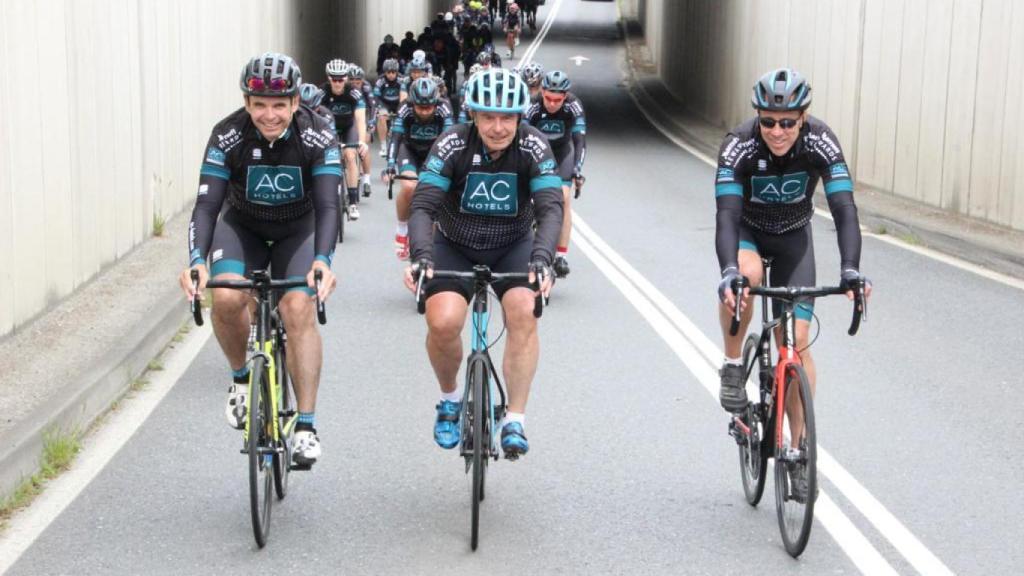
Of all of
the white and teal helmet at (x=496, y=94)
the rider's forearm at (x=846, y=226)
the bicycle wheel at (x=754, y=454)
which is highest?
the white and teal helmet at (x=496, y=94)

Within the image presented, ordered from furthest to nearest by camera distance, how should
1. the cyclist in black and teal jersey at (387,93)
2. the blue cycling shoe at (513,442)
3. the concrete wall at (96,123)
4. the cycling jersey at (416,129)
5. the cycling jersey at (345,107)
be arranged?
the cyclist in black and teal jersey at (387,93) → the cycling jersey at (345,107) → the cycling jersey at (416,129) → the concrete wall at (96,123) → the blue cycling shoe at (513,442)

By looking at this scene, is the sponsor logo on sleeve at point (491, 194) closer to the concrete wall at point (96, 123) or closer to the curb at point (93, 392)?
the curb at point (93, 392)

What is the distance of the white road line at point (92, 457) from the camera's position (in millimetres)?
6500

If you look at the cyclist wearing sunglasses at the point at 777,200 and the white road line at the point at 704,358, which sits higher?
the cyclist wearing sunglasses at the point at 777,200

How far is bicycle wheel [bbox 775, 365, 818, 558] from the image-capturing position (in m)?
6.04

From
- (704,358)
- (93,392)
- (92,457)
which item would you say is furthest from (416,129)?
(92,457)

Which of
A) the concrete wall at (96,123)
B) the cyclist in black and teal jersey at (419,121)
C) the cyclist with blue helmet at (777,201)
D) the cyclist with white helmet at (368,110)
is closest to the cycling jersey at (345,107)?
the cyclist with white helmet at (368,110)

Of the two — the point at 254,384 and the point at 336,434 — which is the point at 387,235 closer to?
the point at 336,434

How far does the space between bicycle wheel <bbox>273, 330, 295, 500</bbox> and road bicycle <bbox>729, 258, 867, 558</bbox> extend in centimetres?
201

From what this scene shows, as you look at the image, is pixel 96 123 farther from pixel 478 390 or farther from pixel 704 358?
pixel 478 390

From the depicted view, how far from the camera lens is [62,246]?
11922mm

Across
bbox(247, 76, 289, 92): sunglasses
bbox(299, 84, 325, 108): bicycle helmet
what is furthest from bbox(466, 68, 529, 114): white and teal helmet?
bbox(299, 84, 325, 108): bicycle helmet

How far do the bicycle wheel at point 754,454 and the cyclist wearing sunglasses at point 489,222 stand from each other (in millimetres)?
1029

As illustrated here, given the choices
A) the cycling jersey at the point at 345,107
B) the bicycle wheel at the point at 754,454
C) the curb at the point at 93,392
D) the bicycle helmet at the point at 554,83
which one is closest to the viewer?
the bicycle wheel at the point at 754,454
